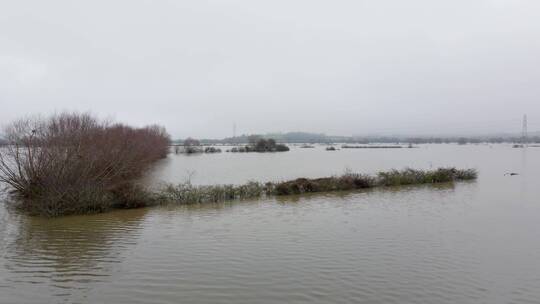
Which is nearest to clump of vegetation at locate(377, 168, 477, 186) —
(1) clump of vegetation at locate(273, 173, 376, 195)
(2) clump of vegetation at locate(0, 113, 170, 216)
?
(1) clump of vegetation at locate(273, 173, 376, 195)

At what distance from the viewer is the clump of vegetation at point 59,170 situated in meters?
15.3

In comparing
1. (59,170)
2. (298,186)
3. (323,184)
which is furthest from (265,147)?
(59,170)

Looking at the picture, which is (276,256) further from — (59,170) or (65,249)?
(59,170)

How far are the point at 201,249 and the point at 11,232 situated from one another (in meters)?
6.68

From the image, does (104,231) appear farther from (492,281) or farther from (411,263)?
(492,281)

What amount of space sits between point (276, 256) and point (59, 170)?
36.4 ft

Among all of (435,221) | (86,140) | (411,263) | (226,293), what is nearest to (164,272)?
(226,293)

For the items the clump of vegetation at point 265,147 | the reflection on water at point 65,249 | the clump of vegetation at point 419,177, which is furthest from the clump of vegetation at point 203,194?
the clump of vegetation at point 265,147

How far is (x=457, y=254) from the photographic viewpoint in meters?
9.49

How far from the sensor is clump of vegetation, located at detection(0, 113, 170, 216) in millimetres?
15320

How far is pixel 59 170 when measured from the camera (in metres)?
15.9

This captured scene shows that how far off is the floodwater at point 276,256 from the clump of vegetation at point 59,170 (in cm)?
93

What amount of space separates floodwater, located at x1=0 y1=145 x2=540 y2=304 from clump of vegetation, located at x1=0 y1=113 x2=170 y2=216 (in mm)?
933

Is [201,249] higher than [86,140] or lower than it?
lower
